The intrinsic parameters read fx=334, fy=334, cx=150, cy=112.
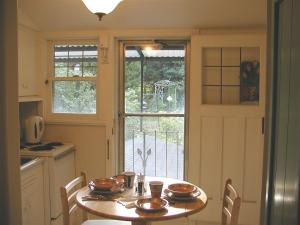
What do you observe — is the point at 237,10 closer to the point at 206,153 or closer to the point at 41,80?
the point at 206,153

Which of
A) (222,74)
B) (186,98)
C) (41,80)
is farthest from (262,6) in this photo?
(41,80)

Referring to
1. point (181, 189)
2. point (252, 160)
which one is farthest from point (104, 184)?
point (252, 160)

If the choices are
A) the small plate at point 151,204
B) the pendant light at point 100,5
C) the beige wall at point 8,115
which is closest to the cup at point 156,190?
the small plate at point 151,204

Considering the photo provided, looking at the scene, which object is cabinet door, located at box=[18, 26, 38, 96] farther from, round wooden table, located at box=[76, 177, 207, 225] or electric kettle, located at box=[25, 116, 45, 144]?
round wooden table, located at box=[76, 177, 207, 225]

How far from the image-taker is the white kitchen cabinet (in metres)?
2.58

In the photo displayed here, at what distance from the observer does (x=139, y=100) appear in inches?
137

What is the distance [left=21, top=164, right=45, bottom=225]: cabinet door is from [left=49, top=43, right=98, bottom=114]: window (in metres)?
0.87

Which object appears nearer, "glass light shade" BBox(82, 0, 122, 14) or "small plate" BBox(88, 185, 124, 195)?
"glass light shade" BBox(82, 0, 122, 14)

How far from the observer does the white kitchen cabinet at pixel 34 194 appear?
258 centimetres

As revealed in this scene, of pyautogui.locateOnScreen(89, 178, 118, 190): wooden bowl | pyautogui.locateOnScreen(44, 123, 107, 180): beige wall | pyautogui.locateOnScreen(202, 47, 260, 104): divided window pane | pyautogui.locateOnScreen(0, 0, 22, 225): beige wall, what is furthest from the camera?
pyautogui.locateOnScreen(44, 123, 107, 180): beige wall

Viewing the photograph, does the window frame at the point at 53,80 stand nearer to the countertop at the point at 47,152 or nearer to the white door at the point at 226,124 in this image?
the countertop at the point at 47,152

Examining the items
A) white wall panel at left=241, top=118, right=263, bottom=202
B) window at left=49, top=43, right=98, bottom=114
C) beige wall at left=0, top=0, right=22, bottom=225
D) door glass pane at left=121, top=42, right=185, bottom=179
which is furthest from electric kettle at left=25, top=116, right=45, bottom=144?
beige wall at left=0, top=0, right=22, bottom=225

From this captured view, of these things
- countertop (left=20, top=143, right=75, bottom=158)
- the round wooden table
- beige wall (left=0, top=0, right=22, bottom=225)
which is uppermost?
beige wall (left=0, top=0, right=22, bottom=225)

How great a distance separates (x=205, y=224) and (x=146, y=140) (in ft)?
3.37
